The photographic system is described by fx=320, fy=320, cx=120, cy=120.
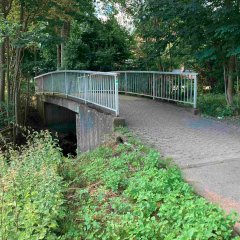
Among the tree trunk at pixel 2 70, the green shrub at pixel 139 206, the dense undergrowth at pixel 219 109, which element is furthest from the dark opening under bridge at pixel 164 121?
the tree trunk at pixel 2 70

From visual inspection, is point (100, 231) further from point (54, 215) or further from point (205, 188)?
point (205, 188)

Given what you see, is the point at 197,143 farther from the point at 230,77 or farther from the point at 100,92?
the point at 230,77

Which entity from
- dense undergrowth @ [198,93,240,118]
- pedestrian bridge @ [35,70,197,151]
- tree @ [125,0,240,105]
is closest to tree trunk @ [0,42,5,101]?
pedestrian bridge @ [35,70,197,151]

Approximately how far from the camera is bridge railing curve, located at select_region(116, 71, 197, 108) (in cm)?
912

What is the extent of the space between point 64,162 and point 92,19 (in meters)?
11.6

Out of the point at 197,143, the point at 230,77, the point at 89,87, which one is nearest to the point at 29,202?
the point at 197,143

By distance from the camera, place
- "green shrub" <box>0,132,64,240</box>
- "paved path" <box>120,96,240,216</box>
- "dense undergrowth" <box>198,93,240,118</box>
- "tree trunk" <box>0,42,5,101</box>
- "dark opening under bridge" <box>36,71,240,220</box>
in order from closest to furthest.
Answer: "green shrub" <box>0,132,64,240</box> → "paved path" <box>120,96,240,216</box> → "dark opening under bridge" <box>36,71,240,220</box> → "dense undergrowth" <box>198,93,240,118</box> → "tree trunk" <box>0,42,5,101</box>

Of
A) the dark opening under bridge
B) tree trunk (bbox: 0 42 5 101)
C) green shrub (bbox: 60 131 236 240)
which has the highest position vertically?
tree trunk (bbox: 0 42 5 101)

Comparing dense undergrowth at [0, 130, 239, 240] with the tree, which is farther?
the tree

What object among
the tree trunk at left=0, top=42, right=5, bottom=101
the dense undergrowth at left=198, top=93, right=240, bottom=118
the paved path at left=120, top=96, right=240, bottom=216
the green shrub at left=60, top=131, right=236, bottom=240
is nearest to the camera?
the green shrub at left=60, top=131, right=236, bottom=240

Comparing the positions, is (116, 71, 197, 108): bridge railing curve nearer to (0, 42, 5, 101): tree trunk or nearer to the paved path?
the paved path

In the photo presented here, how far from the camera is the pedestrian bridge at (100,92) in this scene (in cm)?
754

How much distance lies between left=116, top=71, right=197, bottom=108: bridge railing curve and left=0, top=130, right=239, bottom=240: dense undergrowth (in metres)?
4.67

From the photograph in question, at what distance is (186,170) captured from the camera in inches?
181
